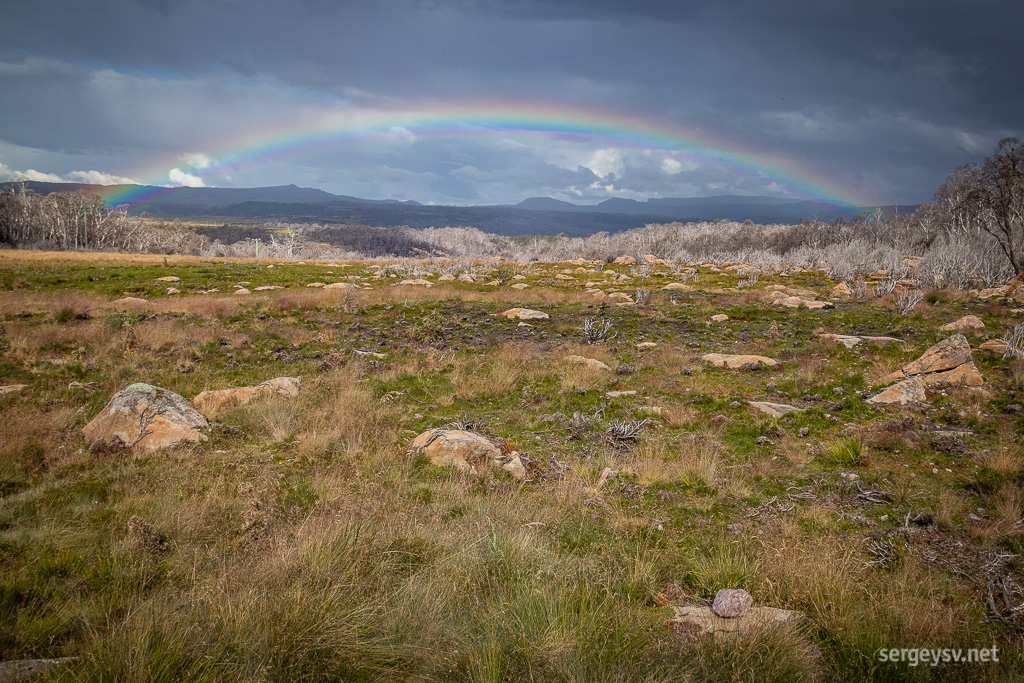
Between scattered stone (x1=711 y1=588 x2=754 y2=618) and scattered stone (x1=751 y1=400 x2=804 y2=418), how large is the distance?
515 cm

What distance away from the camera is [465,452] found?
5676 mm

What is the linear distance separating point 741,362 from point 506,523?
28.8 ft

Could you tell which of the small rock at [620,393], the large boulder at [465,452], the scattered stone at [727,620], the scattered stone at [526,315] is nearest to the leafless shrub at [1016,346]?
the small rock at [620,393]

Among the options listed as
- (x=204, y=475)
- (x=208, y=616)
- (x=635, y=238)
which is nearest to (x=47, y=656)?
(x=208, y=616)

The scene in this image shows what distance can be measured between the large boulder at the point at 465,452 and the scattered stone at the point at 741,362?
7.06m

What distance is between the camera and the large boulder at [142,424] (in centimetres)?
549

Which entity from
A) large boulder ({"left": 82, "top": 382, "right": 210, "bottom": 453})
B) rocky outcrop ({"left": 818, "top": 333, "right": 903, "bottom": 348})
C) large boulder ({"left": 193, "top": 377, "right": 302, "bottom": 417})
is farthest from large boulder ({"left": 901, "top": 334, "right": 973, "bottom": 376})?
large boulder ({"left": 82, "top": 382, "right": 210, "bottom": 453})

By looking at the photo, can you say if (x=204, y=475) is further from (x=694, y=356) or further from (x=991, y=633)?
(x=694, y=356)

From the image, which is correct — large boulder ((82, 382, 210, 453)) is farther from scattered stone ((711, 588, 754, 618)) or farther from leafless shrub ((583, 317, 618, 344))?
leafless shrub ((583, 317, 618, 344))

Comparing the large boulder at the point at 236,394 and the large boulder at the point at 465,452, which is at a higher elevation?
the large boulder at the point at 236,394

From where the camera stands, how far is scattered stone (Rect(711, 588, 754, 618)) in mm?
A: 2998

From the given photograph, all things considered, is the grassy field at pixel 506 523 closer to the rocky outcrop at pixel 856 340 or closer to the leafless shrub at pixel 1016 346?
the leafless shrub at pixel 1016 346

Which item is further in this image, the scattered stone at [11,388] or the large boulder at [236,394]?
the scattered stone at [11,388]

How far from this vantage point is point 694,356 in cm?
1151
